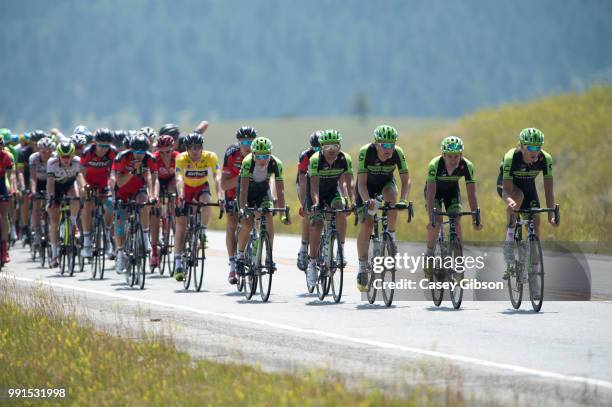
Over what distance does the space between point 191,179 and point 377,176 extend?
3.57 metres

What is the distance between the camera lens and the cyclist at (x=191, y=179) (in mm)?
17016

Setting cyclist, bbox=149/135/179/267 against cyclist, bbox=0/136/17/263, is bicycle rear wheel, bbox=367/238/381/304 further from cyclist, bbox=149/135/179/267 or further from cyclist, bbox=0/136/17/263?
cyclist, bbox=0/136/17/263

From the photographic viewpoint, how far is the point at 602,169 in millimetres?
38562

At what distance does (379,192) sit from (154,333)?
13.2ft

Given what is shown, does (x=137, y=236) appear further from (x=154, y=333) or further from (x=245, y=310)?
(x=154, y=333)

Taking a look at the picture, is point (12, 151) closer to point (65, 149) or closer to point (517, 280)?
point (65, 149)

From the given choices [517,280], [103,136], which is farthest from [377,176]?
[103,136]

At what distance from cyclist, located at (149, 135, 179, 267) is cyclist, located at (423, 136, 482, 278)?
18.6 ft

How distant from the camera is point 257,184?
15.6 metres

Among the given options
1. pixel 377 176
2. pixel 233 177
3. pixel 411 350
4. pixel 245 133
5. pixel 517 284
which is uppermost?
pixel 245 133

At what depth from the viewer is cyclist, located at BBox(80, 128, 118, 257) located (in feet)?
64.0

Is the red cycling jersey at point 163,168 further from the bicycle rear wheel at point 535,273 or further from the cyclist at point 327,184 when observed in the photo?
the bicycle rear wheel at point 535,273

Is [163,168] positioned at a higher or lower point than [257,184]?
higher

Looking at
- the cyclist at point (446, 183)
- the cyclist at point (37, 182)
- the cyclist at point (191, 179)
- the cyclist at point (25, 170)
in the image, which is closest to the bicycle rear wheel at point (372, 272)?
the cyclist at point (446, 183)
